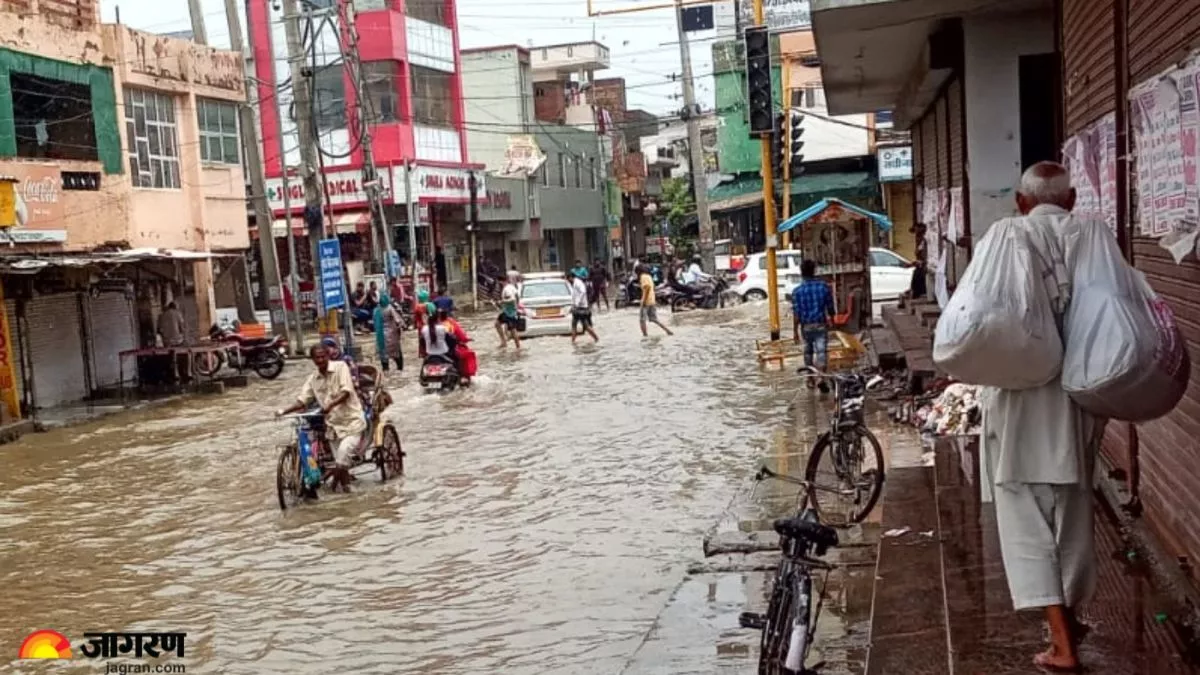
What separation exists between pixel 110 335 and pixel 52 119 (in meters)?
4.36

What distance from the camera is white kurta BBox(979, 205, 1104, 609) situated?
4102 mm

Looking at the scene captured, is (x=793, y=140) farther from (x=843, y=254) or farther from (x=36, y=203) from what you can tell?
(x=36, y=203)

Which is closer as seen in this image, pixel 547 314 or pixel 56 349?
pixel 56 349

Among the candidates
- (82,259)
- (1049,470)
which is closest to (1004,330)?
(1049,470)

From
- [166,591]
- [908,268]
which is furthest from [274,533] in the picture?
[908,268]

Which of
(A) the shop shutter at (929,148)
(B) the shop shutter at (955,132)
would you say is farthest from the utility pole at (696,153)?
(B) the shop shutter at (955,132)

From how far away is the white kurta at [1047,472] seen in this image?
410 cm

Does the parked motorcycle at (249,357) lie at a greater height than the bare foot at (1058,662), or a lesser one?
lesser

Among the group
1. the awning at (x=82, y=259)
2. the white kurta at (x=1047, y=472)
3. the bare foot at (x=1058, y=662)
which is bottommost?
the bare foot at (x=1058, y=662)

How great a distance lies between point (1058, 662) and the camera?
14.2ft

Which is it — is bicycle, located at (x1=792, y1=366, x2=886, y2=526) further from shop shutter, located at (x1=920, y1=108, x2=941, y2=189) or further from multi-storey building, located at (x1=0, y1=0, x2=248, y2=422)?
multi-storey building, located at (x1=0, y1=0, x2=248, y2=422)

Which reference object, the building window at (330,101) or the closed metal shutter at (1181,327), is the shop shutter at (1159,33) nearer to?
the closed metal shutter at (1181,327)

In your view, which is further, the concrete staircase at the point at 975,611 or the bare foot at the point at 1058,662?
the concrete staircase at the point at 975,611

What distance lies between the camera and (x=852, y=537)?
8.52 metres
